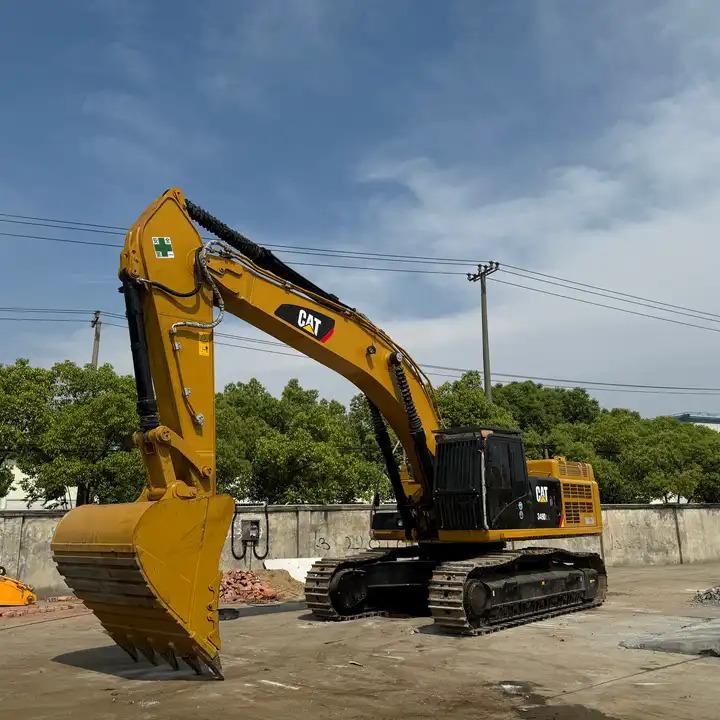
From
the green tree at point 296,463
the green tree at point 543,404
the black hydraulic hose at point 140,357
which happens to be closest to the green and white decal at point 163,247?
the black hydraulic hose at point 140,357

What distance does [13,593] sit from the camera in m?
15.2

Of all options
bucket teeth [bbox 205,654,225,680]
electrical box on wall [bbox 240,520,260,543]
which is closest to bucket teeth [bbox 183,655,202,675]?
bucket teeth [bbox 205,654,225,680]

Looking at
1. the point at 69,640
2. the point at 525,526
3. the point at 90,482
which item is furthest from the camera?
the point at 90,482

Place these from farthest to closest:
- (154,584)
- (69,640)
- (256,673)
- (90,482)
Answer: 1. (90,482)
2. (69,640)
3. (256,673)
4. (154,584)

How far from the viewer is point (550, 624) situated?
38.4 feet

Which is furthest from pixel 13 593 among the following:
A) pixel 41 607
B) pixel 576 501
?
pixel 576 501

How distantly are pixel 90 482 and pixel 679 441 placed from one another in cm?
3159

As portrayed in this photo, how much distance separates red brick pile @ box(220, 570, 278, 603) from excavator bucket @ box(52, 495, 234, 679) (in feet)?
28.1

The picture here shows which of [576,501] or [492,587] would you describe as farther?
[576,501]

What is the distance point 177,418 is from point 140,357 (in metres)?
0.76

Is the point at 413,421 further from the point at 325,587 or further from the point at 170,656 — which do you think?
the point at 170,656

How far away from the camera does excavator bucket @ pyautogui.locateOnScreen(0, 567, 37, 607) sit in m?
15.1

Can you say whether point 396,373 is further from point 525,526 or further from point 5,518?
point 5,518

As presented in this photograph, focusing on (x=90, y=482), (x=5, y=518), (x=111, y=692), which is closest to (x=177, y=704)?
(x=111, y=692)
